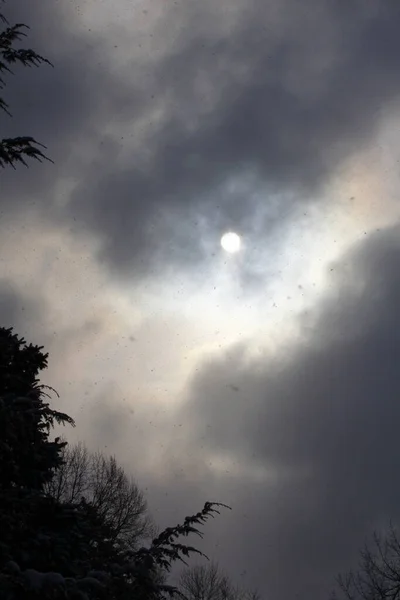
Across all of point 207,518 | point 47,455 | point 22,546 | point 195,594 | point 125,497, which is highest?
point 195,594

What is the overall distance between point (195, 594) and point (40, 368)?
191 ft

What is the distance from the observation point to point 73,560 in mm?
7047

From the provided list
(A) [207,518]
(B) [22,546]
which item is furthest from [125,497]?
(B) [22,546]

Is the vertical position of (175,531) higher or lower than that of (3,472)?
higher

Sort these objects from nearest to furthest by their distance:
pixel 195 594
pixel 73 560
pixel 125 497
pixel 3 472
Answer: pixel 73 560
pixel 3 472
pixel 125 497
pixel 195 594

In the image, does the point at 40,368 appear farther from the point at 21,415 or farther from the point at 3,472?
the point at 21,415

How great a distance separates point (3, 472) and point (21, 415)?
2545mm

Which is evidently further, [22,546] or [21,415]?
[22,546]

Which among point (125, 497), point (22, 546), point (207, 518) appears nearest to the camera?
point (22, 546)

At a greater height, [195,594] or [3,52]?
[195,594]

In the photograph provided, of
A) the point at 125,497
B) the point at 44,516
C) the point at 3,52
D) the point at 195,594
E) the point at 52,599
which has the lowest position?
the point at 52,599

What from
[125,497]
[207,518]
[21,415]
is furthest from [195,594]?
[21,415]

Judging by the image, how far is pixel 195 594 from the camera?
5984 centimetres

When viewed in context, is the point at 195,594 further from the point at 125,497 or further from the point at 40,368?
the point at 40,368
